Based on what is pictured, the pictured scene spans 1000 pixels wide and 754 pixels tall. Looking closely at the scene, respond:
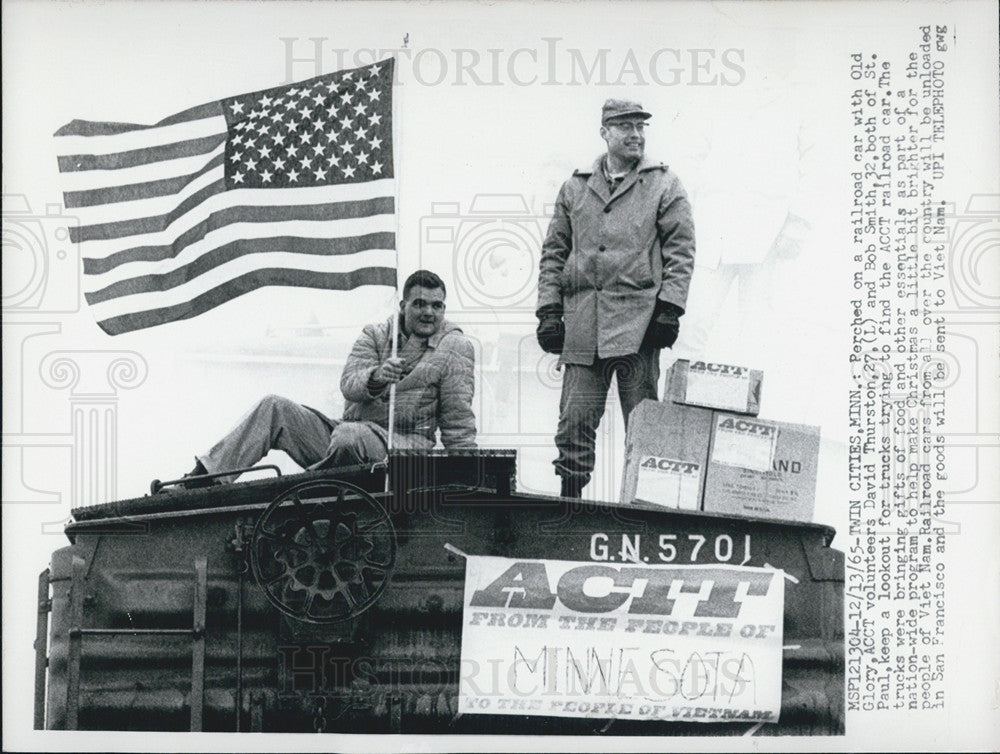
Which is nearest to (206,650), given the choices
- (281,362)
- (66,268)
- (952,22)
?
(281,362)

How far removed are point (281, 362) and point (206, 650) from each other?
1.55 meters

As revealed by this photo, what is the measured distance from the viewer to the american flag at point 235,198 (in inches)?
281

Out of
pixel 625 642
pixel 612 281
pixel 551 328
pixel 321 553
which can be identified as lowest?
pixel 625 642

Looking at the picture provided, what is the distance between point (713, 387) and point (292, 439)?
2186 mm

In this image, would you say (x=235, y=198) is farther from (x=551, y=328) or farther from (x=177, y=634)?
(x=177, y=634)

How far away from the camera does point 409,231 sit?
7.34 m

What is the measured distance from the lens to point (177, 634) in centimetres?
677

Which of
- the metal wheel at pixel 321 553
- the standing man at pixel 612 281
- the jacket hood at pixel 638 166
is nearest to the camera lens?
the metal wheel at pixel 321 553

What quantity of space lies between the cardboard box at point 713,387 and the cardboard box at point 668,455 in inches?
2.2

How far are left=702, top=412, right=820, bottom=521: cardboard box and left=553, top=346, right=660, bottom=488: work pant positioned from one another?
1.55 ft

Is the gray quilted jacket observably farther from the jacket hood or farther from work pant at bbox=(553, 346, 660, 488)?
the jacket hood

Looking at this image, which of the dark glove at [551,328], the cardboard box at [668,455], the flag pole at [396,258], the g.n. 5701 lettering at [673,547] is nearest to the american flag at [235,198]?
the flag pole at [396,258]

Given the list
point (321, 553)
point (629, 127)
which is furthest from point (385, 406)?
point (629, 127)

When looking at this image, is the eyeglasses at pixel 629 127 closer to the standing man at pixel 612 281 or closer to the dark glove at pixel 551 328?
the standing man at pixel 612 281
